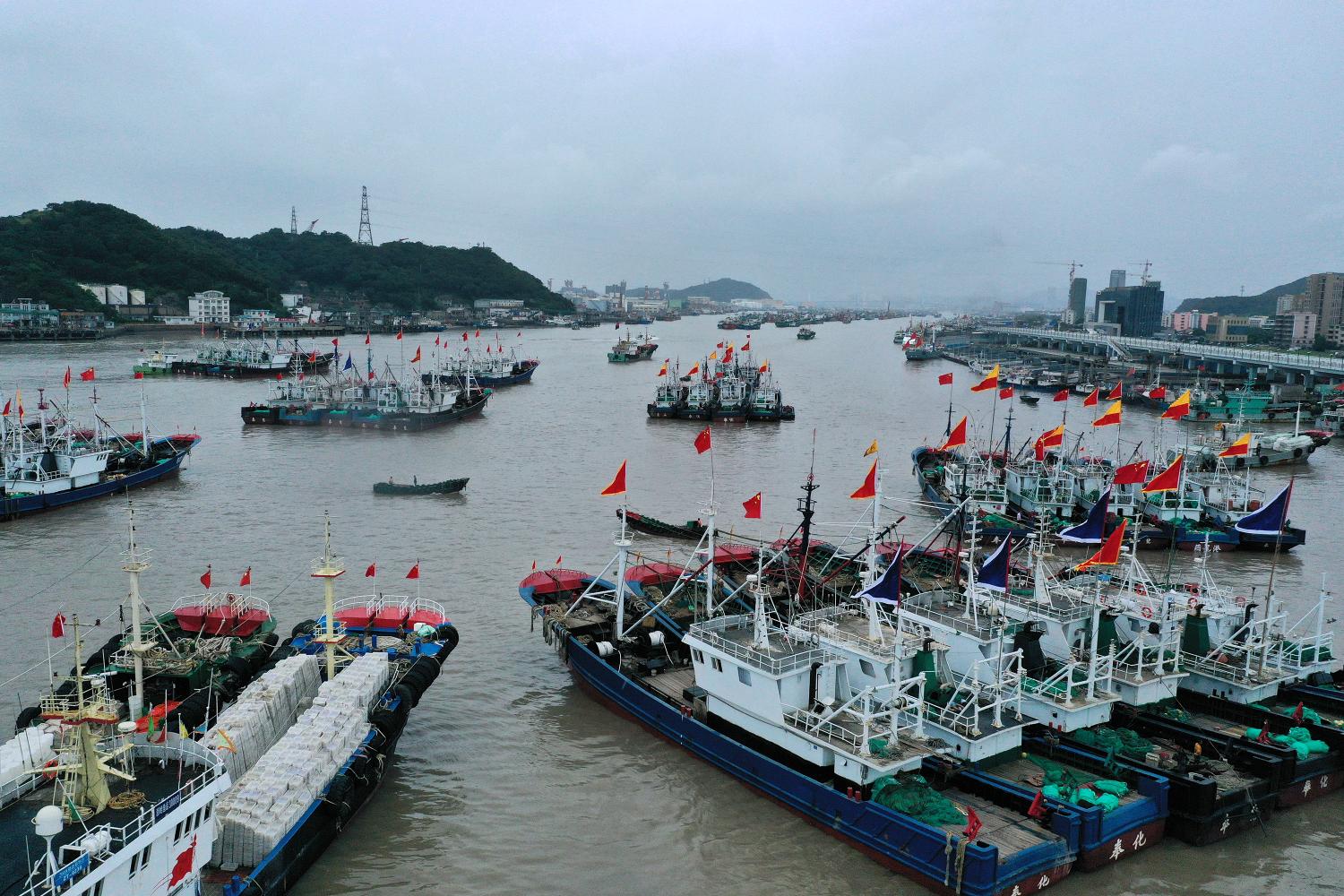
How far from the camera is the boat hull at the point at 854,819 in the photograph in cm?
1256

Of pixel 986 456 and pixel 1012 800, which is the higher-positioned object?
pixel 986 456

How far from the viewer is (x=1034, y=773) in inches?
601

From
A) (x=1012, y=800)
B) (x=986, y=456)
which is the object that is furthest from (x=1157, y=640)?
(x=986, y=456)

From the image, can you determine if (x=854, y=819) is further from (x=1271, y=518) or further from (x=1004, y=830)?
(x=1271, y=518)

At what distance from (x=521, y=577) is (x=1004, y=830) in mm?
16055

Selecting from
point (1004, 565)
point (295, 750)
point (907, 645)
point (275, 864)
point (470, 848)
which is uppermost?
point (1004, 565)

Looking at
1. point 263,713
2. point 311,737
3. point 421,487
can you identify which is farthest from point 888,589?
point 421,487

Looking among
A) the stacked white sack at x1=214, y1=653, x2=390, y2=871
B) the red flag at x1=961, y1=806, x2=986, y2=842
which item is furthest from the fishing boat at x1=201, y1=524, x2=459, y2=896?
the red flag at x1=961, y1=806, x2=986, y2=842

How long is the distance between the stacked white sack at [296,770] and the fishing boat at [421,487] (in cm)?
2100

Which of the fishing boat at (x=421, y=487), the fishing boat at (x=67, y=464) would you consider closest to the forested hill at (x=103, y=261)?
the fishing boat at (x=67, y=464)

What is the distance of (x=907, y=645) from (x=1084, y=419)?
61384mm

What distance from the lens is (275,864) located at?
12.1 m

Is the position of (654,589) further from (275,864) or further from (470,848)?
(275,864)

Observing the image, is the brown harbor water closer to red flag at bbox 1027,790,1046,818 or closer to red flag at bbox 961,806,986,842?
red flag at bbox 1027,790,1046,818
